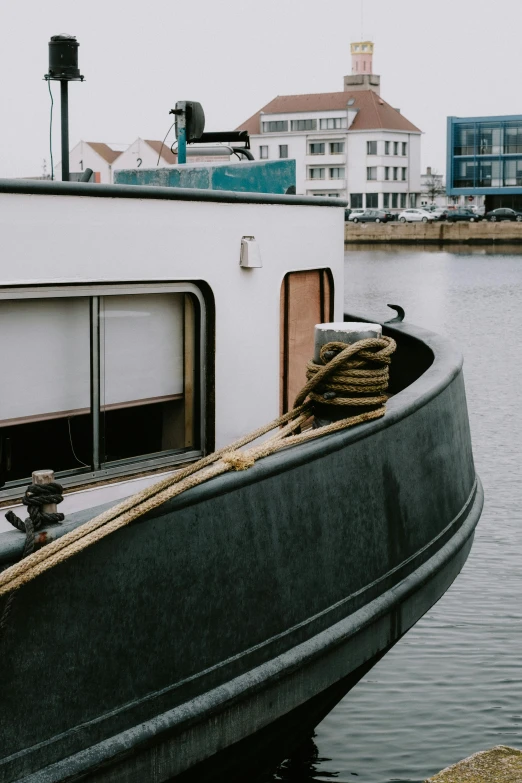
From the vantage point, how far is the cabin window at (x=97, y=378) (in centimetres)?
430

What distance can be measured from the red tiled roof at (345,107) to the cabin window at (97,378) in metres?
101

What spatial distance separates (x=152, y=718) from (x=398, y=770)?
2695mm

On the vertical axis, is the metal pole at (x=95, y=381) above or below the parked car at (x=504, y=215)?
below

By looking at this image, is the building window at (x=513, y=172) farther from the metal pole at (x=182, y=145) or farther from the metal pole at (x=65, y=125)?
the metal pole at (x=65, y=125)

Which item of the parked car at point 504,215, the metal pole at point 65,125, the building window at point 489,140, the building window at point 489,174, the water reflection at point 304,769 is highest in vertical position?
the building window at point 489,140

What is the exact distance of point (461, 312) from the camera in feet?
107

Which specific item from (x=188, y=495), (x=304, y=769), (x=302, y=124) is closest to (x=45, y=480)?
(x=188, y=495)

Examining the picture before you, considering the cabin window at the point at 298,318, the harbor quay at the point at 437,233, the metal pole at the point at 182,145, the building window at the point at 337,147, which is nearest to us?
the cabin window at the point at 298,318

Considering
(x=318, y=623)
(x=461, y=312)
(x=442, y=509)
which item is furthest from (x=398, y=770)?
(x=461, y=312)

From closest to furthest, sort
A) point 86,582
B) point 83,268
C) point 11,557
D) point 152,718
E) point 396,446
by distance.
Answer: point 11,557, point 86,582, point 152,718, point 83,268, point 396,446

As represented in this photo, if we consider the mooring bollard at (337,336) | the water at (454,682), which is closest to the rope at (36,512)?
the mooring bollard at (337,336)

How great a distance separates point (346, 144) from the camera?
10238 cm

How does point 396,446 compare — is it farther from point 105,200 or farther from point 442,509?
point 105,200

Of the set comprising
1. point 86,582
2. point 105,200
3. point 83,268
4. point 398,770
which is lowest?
point 398,770
